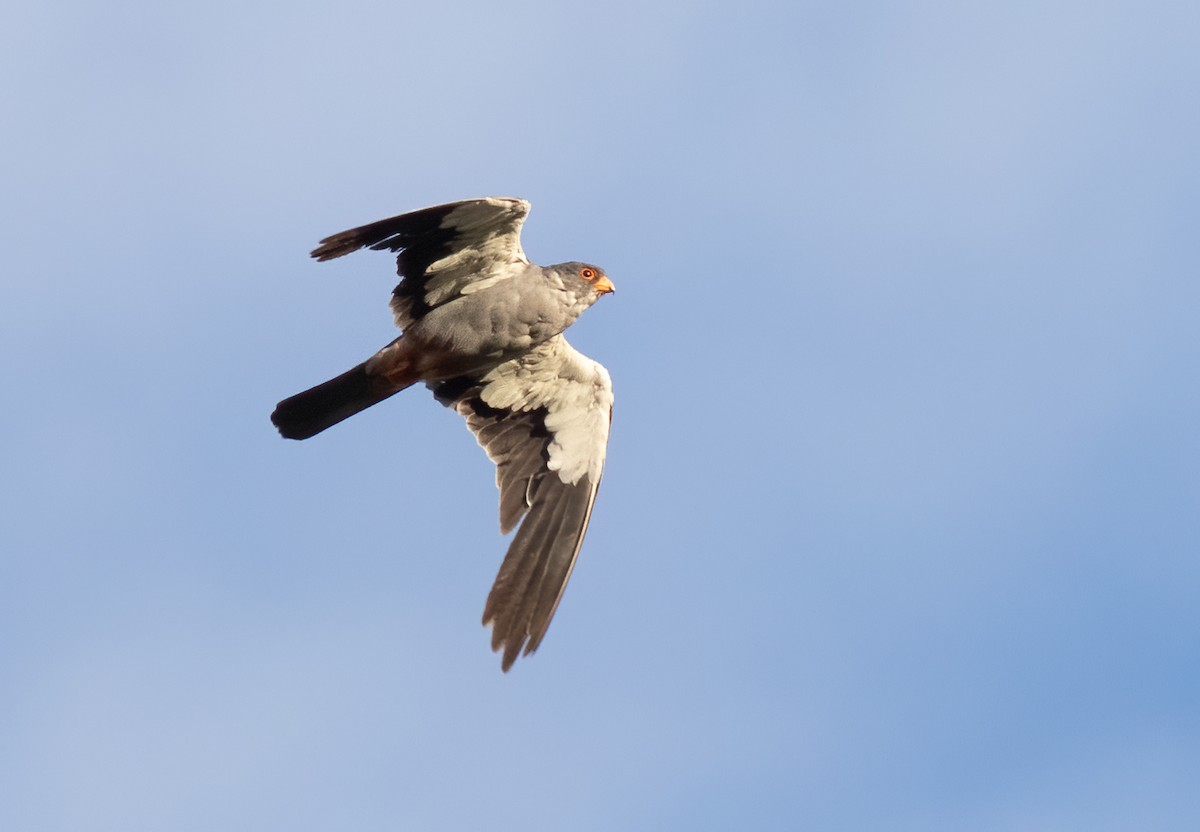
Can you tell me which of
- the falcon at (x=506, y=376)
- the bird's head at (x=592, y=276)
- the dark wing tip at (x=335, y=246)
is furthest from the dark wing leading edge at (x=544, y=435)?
the dark wing tip at (x=335, y=246)

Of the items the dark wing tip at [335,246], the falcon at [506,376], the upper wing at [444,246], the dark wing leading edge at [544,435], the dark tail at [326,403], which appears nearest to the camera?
the dark wing tip at [335,246]

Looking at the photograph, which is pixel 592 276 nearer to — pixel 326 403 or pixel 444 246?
pixel 444 246

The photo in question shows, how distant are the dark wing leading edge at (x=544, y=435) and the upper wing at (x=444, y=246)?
3.58 feet

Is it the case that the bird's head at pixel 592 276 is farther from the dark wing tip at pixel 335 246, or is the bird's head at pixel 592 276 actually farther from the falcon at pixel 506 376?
the dark wing tip at pixel 335 246

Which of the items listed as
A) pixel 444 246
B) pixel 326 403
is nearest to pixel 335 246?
pixel 444 246

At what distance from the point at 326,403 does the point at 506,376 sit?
1742mm

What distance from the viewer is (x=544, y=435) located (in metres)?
14.6

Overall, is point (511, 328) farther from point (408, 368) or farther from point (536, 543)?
point (536, 543)

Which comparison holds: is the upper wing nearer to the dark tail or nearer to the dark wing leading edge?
the dark tail

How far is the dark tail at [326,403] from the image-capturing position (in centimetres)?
1348

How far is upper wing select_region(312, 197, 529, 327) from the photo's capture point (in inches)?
487

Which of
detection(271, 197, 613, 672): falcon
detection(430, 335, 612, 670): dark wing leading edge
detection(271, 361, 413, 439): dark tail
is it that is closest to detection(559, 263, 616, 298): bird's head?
detection(271, 197, 613, 672): falcon

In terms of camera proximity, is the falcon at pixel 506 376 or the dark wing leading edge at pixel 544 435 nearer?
the falcon at pixel 506 376

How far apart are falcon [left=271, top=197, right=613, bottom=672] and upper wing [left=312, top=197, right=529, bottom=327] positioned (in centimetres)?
1
